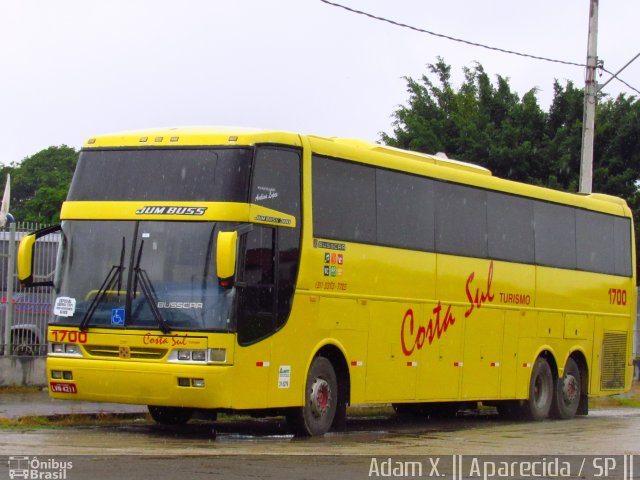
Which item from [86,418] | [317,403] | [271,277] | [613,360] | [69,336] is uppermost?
[271,277]

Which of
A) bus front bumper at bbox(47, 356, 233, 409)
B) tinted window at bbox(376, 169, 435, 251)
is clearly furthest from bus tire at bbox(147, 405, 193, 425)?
tinted window at bbox(376, 169, 435, 251)

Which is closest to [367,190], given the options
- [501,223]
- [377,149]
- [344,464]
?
[377,149]

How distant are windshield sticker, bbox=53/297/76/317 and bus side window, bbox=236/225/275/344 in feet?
6.72

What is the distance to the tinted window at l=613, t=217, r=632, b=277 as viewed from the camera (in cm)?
2514

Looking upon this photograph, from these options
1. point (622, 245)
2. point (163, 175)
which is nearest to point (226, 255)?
point (163, 175)

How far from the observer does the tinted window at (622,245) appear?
2514 centimetres

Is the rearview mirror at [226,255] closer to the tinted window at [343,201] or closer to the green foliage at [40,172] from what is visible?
the tinted window at [343,201]

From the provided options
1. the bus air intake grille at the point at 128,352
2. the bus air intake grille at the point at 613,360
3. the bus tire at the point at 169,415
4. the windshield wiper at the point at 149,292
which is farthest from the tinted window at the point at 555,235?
the bus air intake grille at the point at 128,352

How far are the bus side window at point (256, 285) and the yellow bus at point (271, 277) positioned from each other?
0.9 inches

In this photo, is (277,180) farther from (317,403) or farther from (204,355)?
(317,403)

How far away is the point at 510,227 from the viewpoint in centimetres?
2152

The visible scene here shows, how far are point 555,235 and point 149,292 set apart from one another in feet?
31.8

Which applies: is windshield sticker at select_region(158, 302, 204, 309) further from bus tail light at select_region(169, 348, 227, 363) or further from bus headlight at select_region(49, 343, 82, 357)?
bus headlight at select_region(49, 343, 82, 357)

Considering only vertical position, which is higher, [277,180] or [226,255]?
[277,180]
